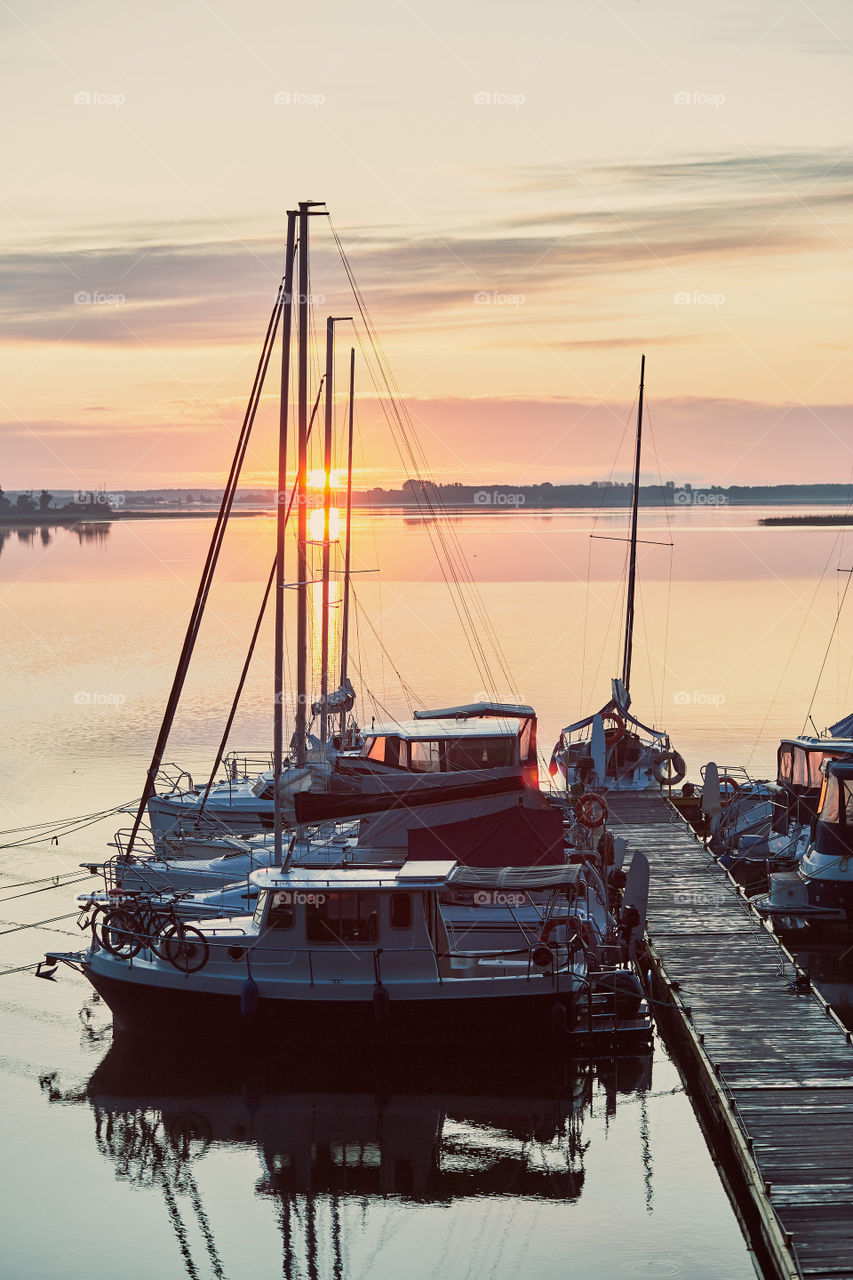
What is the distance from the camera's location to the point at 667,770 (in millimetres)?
44344

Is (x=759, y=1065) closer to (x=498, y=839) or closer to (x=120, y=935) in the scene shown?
(x=498, y=839)

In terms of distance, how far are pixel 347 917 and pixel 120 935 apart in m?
4.39

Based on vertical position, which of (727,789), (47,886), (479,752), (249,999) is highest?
(479,752)

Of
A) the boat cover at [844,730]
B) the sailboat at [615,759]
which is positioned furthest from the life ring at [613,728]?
the boat cover at [844,730]

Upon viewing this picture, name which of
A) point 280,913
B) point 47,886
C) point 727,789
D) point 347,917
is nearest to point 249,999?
point 280,913

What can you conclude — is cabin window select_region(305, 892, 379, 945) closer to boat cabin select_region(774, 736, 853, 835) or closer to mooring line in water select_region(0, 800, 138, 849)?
boat cabin select_region(774, 736, 853, 835)

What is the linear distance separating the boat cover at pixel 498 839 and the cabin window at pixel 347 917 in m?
Result: 4.14

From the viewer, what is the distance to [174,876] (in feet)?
99.9

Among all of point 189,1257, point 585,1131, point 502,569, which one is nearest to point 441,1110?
point 585,1131

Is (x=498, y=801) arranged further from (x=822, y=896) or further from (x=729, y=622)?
(x=729, y=622)

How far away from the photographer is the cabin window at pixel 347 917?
80.8ft

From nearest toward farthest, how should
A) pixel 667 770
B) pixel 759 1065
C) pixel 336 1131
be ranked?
pixel 759 1065 → pixel 336 1131 → pixel 667 770

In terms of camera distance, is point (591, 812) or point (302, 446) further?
point (591, 812)

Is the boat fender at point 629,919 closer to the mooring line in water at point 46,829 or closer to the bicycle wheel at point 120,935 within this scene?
the bicycle wheel at point 120,935
